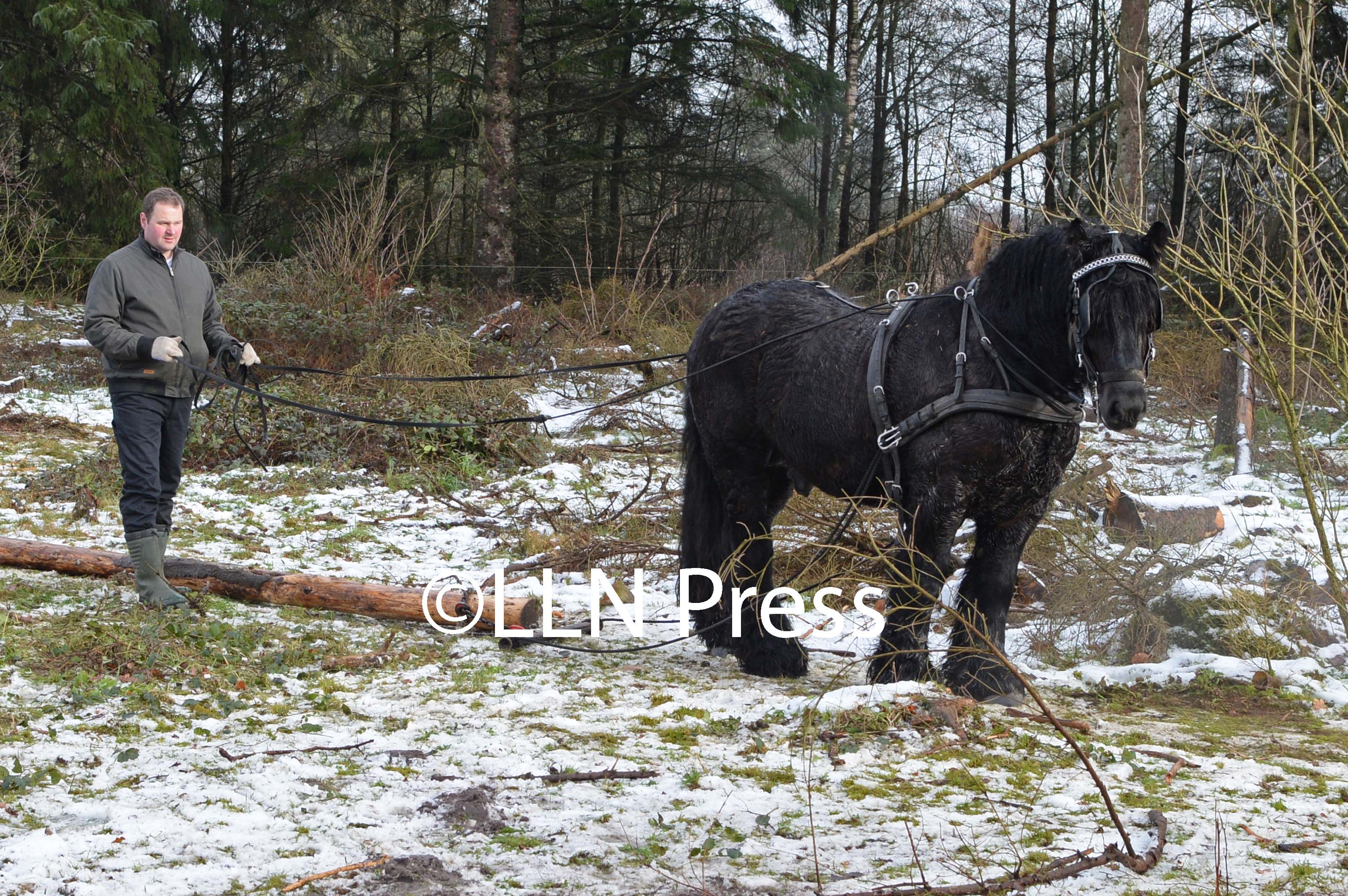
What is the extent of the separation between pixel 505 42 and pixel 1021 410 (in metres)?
12.1

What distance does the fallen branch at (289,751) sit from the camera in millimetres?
3749

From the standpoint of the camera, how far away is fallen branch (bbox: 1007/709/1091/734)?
4.16 meters

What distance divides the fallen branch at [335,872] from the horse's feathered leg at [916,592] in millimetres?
2003

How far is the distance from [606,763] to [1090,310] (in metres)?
2.29

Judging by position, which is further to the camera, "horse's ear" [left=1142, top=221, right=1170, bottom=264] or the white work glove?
the white work glove

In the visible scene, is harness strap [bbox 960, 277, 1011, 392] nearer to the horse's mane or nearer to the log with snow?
the horse's mane

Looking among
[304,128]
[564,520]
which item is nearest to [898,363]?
[564,520]

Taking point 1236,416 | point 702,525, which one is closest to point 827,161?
point 1236,416

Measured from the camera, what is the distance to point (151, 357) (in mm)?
5125

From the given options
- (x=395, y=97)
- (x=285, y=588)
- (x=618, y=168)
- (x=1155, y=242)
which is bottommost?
(x=285, y=588)

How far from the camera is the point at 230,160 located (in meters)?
18.5

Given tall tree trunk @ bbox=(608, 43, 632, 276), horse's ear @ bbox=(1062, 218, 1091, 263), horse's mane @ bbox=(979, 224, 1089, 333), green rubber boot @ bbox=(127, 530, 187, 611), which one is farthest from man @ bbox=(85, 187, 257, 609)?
tall tree trunk @ bbox=(608, 43, 632, 276)

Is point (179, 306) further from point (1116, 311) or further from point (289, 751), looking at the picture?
point (1116, 311)

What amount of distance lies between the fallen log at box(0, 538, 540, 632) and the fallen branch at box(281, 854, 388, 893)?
2387mm
